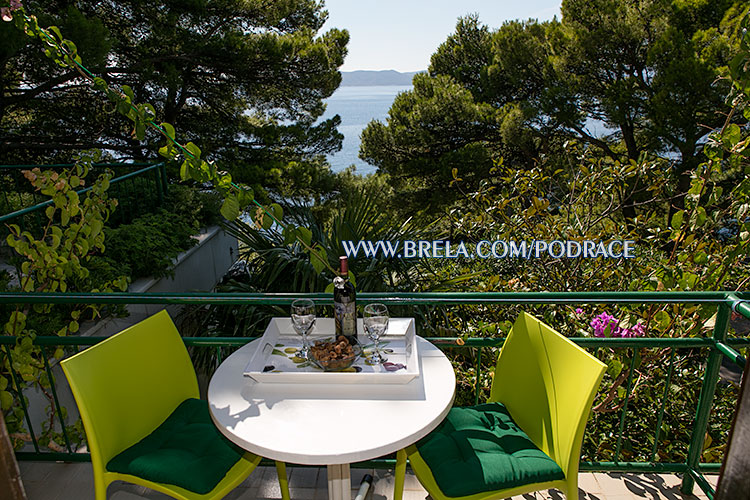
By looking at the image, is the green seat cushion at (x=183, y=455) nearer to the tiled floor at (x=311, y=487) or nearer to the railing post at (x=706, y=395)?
the tiled floor at (x=311, y=487)

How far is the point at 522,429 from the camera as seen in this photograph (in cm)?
154

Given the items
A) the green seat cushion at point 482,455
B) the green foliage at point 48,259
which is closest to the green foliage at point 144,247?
the green foliage at point 48,259

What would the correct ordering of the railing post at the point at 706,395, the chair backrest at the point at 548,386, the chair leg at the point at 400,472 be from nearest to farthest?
the chair backrest at the point at 548,386 < the chair leg at the point at 400,472 < the railing post at the point at 706,395

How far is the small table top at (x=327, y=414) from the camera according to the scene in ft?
3.58

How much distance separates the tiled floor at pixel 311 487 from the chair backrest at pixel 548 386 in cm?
46

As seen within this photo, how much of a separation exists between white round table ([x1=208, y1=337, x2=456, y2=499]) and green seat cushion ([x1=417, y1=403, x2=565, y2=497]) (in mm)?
229

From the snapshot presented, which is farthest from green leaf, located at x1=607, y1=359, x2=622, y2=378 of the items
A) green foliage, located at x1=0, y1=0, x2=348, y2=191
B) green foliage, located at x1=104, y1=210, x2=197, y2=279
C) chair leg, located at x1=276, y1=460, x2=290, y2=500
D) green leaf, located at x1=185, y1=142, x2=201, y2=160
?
green foliage, located at x1=0, y1=0, x2=348, y2=191

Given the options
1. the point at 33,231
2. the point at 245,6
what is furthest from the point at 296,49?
the point at 33,231

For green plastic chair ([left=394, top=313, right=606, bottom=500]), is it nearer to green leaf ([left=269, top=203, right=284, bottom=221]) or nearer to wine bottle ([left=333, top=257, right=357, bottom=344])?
wine bottle ([left=333, top=257, right=357, bottom=344])

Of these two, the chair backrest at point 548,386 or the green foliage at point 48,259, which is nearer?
the chair backrest at point 548,386

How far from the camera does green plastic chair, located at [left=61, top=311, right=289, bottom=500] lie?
132cm

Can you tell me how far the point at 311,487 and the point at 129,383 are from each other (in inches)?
29.6

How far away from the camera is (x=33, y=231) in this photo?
4148 millimetres

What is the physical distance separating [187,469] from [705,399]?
172 centimetres
